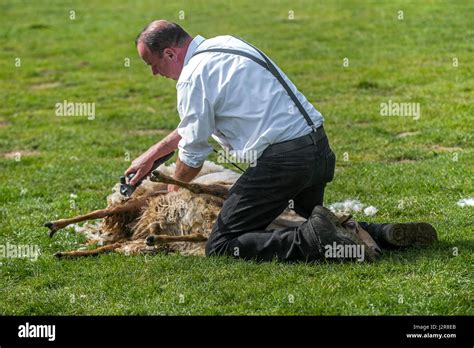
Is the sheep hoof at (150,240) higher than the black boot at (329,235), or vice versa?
the black boot at (329,235)

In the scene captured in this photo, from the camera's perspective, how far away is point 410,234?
7129 millimetres

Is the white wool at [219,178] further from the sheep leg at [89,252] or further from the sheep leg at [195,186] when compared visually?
the sheep leg at [89,252]

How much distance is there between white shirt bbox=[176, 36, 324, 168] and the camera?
6785 millimetres

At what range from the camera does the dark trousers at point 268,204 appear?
689 cm

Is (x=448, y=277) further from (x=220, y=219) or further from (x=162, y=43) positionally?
(x=162, y=43)

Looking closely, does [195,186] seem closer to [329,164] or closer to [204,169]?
[204,169]

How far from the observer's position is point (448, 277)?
646 centimetres

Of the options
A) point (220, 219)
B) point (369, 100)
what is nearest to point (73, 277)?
point (220, 219)

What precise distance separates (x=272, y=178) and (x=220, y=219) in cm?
57

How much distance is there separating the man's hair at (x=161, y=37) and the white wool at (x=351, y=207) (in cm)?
259

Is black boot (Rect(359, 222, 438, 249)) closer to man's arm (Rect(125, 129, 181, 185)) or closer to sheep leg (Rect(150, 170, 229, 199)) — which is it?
sheep leg (Rect(150, 170, 229, 199))

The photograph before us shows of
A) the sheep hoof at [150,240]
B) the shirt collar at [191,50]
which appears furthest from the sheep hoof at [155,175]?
the shirt collar at [191,50]

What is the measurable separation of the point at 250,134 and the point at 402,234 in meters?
1.45

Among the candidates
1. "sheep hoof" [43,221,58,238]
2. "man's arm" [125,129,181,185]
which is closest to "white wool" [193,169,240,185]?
"man's arm" [125,129,181,185]
